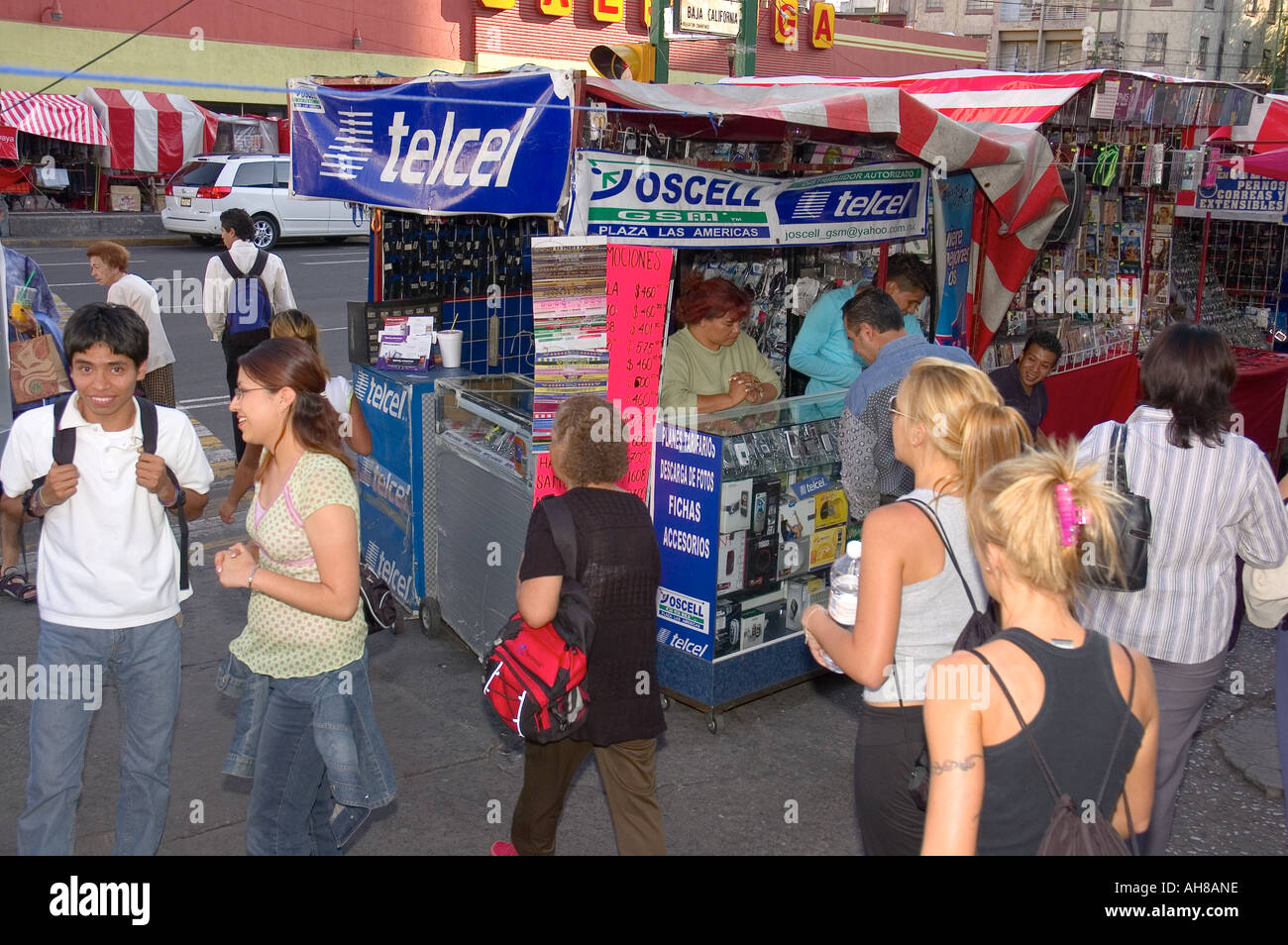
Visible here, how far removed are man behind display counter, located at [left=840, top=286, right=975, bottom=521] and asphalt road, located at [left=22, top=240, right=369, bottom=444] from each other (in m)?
6.44

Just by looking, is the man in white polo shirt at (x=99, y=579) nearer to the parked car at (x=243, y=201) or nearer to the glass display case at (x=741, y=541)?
the glass display case at (x=741, y=541)

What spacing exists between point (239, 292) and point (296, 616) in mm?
5185

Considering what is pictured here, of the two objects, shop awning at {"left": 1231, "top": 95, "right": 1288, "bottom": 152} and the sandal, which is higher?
shop awning at {"left": 1231, "top": 95, "right": 1288, "bottom": 152}

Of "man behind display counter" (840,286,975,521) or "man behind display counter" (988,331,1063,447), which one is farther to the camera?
"man behind display counter" (988,331,1063,447)

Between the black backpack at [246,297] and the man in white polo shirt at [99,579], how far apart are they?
4.50m

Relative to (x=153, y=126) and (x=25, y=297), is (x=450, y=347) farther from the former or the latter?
(x=153, y=126)

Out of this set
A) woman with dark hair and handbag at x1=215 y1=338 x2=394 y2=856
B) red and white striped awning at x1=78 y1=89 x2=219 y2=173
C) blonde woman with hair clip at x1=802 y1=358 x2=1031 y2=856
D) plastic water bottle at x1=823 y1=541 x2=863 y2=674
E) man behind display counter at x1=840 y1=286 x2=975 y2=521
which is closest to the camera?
blonde woman with hair clip at x1=802 y1=358 x2=1031 y2=856

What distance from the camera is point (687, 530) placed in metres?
5.00

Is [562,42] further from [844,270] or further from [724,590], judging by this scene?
[724,590]

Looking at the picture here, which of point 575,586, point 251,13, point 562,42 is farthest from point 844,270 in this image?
point 562,42

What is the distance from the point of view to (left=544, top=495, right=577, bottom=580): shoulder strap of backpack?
3145 millimetres

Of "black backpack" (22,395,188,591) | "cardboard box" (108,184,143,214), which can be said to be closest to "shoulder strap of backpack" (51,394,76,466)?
"black backpack" (22,395,188,591)

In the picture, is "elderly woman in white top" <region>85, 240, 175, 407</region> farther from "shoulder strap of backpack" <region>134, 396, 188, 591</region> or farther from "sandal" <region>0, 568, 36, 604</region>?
"shoulder strap of backpack" <region>134, 396, 188, 591</region>
